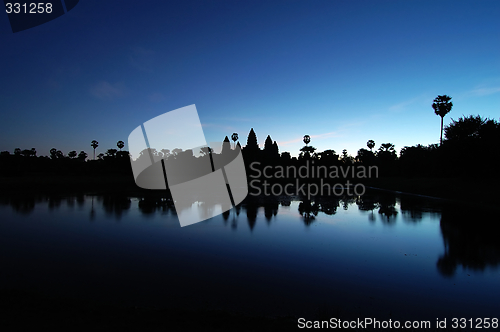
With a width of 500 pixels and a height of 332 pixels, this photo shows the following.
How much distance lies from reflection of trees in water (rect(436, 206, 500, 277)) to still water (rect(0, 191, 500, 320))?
54mm

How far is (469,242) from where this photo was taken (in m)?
11.5

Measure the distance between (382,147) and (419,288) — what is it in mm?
119985

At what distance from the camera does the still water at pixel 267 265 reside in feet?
19.8

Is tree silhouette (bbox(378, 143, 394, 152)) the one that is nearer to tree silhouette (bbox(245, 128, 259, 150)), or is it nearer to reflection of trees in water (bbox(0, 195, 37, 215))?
tree silhouette (bbox(245, 128, 259, 150))

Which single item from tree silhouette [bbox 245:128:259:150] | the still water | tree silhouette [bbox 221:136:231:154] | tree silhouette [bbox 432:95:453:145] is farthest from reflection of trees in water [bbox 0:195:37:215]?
tree silhouette [bbox 245:128:259:150]

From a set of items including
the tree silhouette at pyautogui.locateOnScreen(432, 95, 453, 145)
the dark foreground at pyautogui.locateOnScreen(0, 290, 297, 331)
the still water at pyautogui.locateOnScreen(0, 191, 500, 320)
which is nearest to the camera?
the dark foreground at pyautogui.locateOnScreen(0, 290, 297, 331)

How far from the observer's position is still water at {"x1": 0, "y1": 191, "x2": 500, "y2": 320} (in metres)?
6.03

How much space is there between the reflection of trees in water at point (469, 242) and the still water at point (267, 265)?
54 mm

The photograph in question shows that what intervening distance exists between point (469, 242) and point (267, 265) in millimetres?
9377

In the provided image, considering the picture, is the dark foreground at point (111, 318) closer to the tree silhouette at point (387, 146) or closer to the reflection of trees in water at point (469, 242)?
the reflection of trees in water at point (469, 242)

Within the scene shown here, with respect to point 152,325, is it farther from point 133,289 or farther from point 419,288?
point 419,288

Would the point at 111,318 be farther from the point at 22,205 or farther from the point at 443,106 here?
the point at 443,106

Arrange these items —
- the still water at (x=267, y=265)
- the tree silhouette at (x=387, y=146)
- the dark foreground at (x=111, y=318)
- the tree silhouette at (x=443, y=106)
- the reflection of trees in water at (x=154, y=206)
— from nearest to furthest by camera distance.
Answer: the dark foreground at (x=111, y=318) → the still water at (x=267, y=265) → the reflection of trees in water at (x=154, y=206) → the tree silhouette at (x=443, y=106) → the tree silhouette at (x=387, y=146)

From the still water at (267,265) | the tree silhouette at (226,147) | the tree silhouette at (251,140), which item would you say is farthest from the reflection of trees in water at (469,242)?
the tree silhouette at (251,140)
